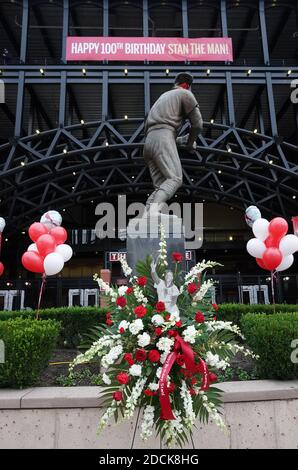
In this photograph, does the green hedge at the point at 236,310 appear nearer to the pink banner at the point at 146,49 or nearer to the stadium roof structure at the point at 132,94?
the stadium roof structure at the point at 132,94

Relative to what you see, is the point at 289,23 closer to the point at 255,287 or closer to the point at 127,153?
the point at 127,153

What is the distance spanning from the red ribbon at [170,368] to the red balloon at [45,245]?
5.05 meters

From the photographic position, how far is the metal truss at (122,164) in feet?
54.9

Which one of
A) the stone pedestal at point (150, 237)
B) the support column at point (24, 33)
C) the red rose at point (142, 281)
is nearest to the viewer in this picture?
the red rose at point (142, 281)

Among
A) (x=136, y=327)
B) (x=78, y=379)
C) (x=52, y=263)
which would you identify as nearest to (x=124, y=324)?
(x=136, y=327)

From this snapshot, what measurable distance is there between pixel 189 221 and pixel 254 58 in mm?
11253

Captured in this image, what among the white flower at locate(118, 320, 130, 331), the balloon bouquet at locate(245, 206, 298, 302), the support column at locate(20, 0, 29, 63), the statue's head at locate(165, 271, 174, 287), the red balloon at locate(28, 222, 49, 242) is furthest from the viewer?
the support column at locate(20, 0, 29, 63)

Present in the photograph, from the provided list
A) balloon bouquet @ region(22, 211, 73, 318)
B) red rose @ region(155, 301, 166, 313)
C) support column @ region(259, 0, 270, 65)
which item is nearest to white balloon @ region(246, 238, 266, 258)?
balloon bouquet @ region(22, 211, 73, 318)

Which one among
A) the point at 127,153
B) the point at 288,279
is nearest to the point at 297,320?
the point at 127,153

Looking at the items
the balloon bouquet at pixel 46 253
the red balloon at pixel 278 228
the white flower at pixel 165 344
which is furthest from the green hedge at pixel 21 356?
the red balloon at pixel 278 228

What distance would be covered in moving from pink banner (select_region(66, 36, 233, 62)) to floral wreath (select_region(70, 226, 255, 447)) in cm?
1616

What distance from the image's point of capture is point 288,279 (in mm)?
23734

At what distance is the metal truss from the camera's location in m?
16.7

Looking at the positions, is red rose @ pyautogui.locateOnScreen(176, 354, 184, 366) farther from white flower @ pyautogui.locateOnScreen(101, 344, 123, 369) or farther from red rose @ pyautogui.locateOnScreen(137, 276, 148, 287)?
red rose @ pyautogui.locateOnScreen(137, 276, 148, 287)
